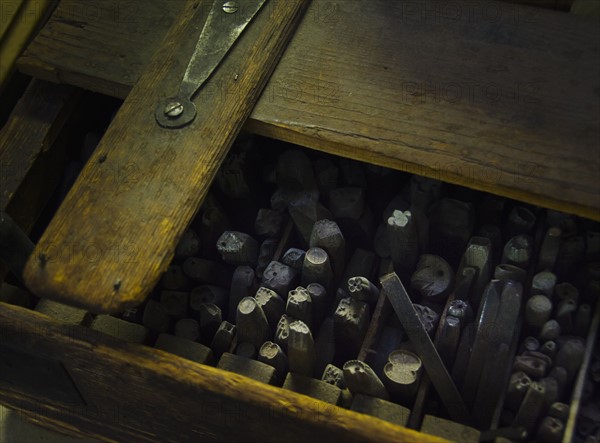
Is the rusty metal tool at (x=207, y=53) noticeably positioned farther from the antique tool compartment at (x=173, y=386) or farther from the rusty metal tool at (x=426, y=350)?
the rusty metal tool at (x=426, y=350)

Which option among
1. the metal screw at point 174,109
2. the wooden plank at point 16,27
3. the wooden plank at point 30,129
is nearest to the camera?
the metal screw at point 174,109

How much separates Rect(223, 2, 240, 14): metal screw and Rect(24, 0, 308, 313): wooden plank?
5 centimetres

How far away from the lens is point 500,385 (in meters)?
1.63

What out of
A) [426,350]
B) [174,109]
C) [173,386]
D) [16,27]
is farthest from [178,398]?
[16,27]

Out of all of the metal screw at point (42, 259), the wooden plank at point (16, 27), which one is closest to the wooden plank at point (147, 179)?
the metal screw at point (42, 259)

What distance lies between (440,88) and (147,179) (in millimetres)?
629

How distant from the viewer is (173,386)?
1.66 m

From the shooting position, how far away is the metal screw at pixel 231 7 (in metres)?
1.93

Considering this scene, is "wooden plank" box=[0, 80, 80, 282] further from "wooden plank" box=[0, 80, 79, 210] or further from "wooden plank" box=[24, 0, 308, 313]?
"wooden plank" box=[24, 0, 308, 313]

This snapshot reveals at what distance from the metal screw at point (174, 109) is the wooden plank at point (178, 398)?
0.47 meters

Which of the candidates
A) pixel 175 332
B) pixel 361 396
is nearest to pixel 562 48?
pixel 361 396

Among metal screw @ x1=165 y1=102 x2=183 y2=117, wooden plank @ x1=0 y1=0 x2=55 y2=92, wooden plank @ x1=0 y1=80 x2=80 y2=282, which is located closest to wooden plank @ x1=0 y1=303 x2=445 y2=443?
wooden plank @ x1=0 y1=80 x2=80 y2=282

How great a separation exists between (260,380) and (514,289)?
1.72 feet

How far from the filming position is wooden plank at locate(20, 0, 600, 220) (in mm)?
1680
